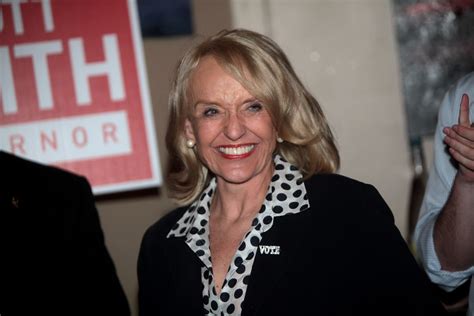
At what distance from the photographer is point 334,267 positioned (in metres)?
1.94

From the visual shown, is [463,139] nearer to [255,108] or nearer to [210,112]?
[255,108]

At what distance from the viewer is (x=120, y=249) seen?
12.3 feet

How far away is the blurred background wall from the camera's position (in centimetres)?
389

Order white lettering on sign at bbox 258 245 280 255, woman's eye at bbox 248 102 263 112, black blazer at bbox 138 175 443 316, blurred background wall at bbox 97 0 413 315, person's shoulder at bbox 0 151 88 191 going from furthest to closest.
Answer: blurred background wall at bbox 97 0 413 315, person's shoulder at bbox 0 151 88 191, woman's eye at bbox 248 102 263 112, white lettering on sign at bbox 258 245 280 255, black blazer at bbox 138 175 443 316

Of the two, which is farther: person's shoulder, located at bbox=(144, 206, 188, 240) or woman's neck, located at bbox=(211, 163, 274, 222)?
person's shoulder, located at bbox=(144, 206, 188, 240)

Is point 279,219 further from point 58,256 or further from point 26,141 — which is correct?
point 26,141

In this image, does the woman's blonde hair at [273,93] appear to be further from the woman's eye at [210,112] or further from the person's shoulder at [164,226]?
the person's shoulder at [164,226]

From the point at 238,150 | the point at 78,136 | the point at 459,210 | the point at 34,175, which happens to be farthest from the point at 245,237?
the point at 78,136

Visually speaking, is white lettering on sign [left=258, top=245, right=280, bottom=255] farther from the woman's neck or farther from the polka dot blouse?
the woman's neck

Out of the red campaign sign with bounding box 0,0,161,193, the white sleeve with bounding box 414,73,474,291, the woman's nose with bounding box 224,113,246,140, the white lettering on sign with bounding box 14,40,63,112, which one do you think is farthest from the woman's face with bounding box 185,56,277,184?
the white lettering on sign with bounding box 14,40,63,112

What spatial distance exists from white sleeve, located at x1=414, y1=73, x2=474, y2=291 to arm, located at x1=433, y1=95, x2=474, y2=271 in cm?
3

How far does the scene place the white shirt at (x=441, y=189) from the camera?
2.18 m

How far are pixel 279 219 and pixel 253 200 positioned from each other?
0.15 meters

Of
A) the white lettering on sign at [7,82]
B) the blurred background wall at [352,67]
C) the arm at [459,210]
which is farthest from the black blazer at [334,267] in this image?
the blurred background wall at [352,67]
